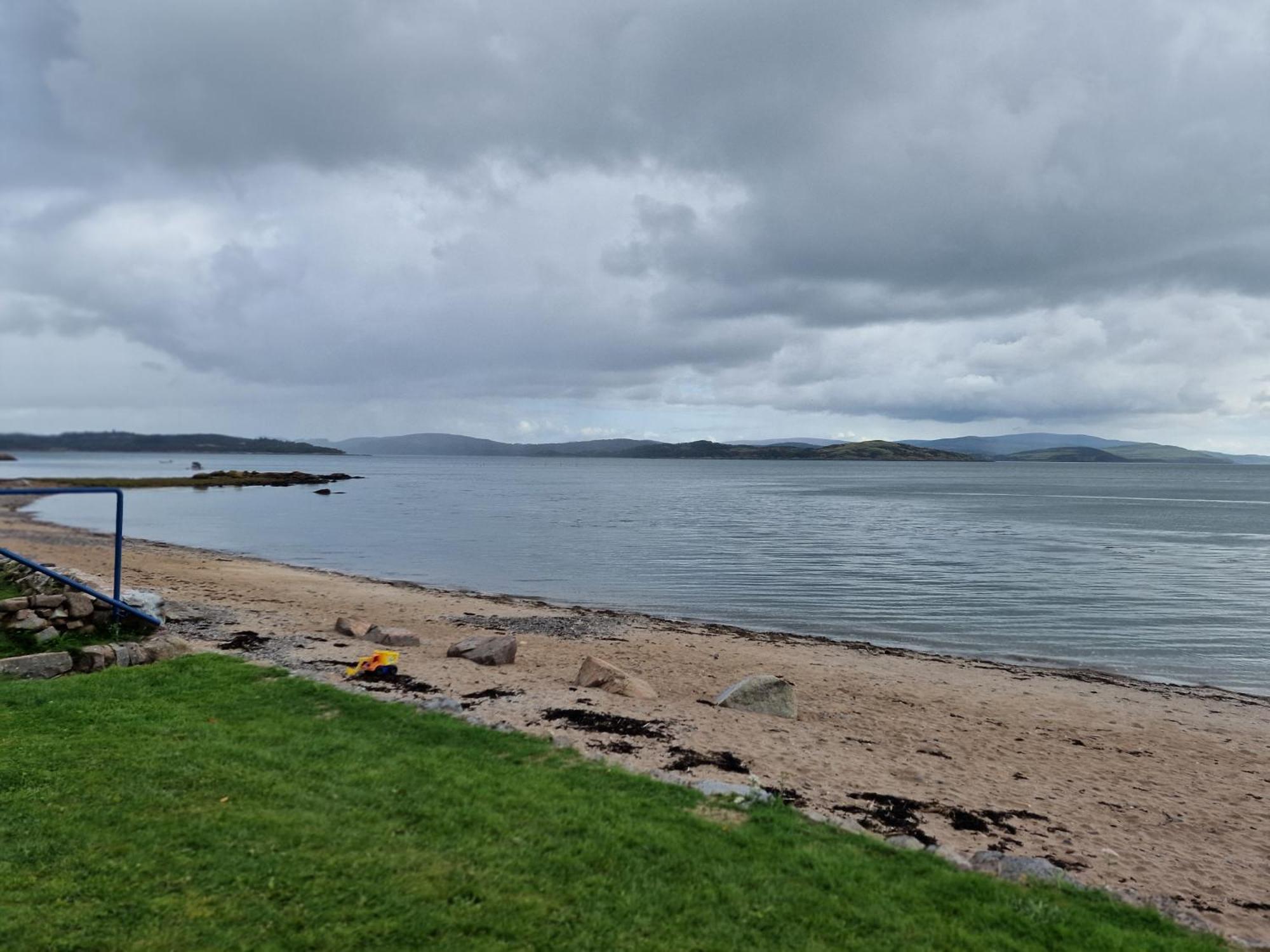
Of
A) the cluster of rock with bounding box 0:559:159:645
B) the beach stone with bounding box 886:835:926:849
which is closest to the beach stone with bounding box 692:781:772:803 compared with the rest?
the beach stone with bounding box 886:835:926:849

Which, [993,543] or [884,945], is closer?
[884,945]

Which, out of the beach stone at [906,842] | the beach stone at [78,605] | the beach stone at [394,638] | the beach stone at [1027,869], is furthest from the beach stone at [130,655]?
the beach stone at [1027,869]

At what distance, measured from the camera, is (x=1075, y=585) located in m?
32.4

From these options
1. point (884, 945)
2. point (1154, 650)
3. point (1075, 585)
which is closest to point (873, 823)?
point (884, 945)

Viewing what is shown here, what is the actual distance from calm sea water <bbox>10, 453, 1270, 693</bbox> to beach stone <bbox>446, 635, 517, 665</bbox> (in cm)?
1128

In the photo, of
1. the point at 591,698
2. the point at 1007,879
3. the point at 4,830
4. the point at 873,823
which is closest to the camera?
the point at 4,830

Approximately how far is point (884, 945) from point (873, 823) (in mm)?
2921

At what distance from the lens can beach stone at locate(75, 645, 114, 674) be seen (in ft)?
39.0

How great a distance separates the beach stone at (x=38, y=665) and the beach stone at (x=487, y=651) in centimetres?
634

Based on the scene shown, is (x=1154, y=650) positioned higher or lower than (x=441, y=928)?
lower

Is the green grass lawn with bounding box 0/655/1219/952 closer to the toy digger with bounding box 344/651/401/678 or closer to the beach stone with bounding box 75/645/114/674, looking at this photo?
the beach stone with bounding box 75/645/114/674

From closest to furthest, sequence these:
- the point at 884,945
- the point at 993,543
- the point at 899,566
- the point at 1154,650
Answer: the point at 884,945 < the point at 1154,650 < the point at 899,566 < the point at 993,543

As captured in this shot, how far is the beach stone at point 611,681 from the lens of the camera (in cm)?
1339

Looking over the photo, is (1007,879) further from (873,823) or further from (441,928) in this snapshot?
(441,928)
